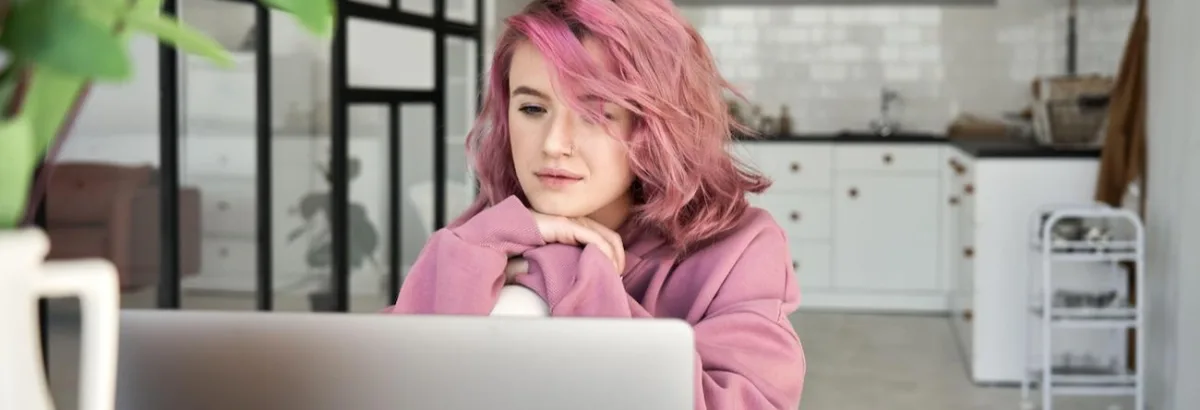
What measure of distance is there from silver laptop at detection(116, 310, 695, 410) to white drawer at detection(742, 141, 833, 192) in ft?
21.4

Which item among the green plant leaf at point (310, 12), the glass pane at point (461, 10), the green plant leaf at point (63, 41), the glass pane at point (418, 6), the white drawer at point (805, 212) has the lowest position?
the white drawer at point (805, 212)

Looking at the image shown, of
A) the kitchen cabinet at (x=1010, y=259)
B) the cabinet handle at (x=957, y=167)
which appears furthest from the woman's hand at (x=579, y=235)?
the cabinet handle at (x=957, y=167)

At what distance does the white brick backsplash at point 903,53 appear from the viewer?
7.45m

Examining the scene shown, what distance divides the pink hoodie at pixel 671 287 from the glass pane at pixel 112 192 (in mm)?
1358

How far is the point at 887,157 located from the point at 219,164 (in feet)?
14.5

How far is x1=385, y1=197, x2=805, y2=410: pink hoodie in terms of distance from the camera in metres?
1.17

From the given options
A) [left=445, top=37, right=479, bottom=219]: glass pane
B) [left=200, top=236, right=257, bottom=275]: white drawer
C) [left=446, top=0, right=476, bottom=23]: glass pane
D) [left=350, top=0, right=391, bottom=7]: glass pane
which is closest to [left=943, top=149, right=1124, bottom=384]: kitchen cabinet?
[left=445, top=37, right=479, bottom=219]: glass pane

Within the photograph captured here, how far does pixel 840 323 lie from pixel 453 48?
2.51 metres

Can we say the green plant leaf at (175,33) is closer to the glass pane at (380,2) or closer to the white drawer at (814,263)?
the glass pane at (380,2)

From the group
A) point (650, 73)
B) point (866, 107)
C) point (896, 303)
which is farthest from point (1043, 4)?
point (650, 73)

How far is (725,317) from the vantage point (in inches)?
47.8

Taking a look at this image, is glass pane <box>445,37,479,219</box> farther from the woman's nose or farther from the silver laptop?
the silver laptop

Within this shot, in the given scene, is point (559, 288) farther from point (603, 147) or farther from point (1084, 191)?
point (1084, 191)

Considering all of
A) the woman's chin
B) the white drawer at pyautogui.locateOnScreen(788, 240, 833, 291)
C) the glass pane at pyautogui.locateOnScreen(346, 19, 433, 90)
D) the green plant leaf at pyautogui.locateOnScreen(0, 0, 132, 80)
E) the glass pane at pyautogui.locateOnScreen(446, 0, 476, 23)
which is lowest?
the white drawer at pyautogui.locateOnScreen(788, 240, 833, 291)
